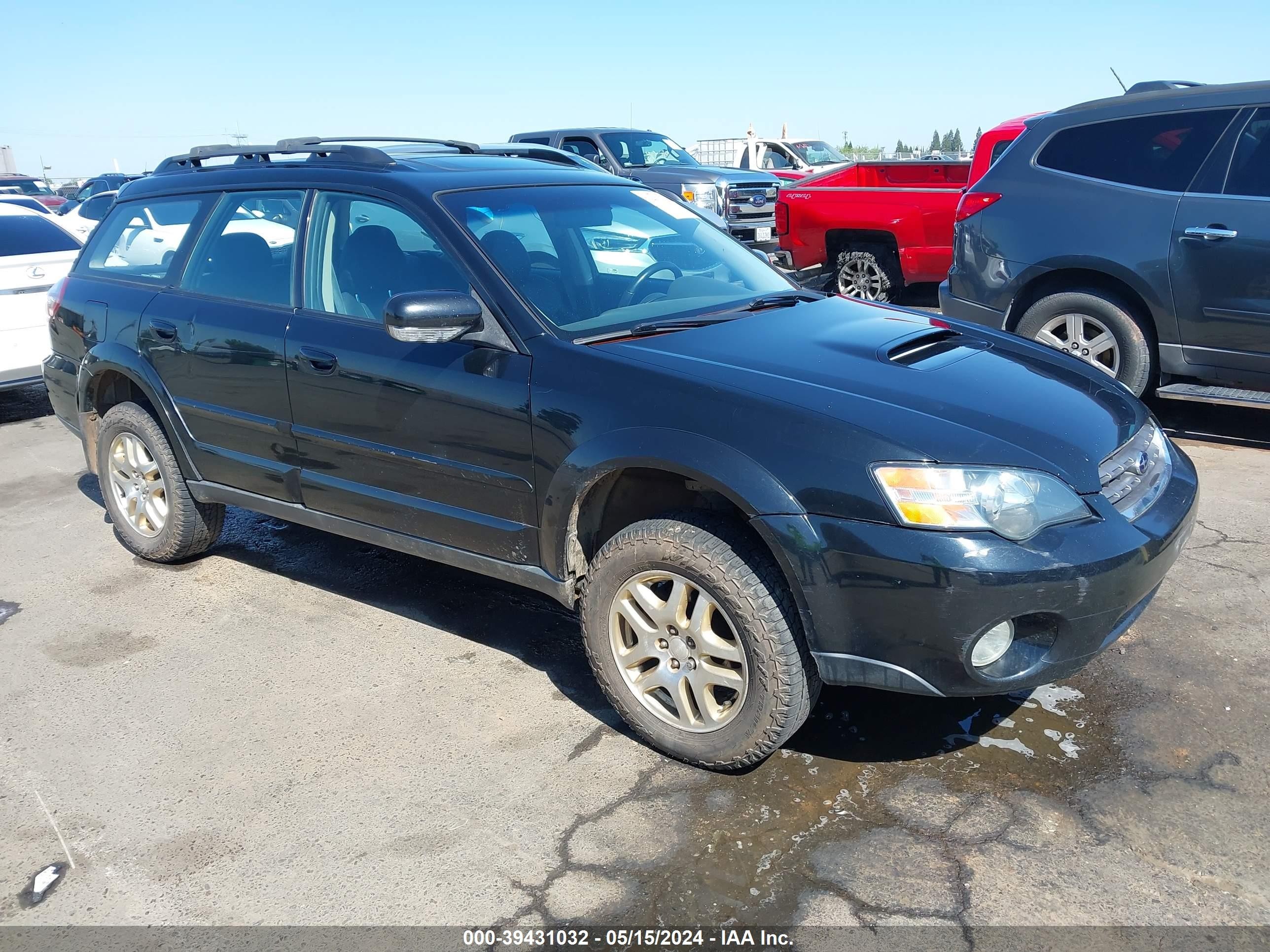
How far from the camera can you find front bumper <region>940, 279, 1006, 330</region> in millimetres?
6406

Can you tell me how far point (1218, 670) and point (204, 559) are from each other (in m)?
4.30

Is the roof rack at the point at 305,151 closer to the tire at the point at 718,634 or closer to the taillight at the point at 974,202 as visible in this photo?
the tire at the point at 718,634

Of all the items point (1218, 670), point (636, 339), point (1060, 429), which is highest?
point (636, 339)

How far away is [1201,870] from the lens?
2.57 m

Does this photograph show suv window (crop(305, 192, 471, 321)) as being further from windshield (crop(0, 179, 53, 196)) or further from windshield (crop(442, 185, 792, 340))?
windshield (crop(0, 179, 53, 196))

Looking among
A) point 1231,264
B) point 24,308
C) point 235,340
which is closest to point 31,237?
point 24,308

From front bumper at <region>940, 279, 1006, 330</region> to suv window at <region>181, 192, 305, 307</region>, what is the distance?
12.8 feet

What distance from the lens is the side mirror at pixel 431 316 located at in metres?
3.20

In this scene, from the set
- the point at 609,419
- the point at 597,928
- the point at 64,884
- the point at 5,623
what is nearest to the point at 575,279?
the point at 609,419

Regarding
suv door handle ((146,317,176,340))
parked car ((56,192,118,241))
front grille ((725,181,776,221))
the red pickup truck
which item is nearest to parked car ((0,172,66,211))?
parked car ((56,192,118,241))

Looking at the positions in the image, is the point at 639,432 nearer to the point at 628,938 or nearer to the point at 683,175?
the point at 628,938

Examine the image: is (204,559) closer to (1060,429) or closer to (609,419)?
(609,419)

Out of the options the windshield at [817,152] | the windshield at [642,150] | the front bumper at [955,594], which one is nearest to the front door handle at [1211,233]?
the front bumper at [955,594]

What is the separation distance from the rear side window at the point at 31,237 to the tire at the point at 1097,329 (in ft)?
23.9
